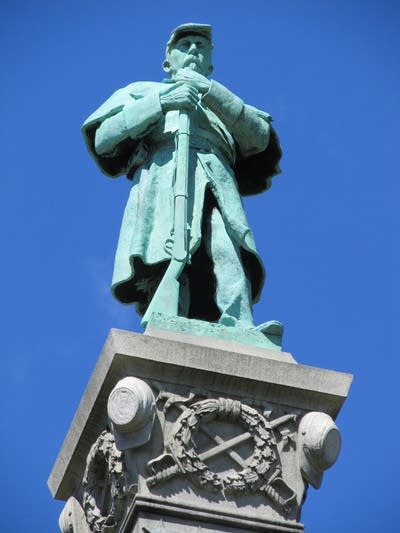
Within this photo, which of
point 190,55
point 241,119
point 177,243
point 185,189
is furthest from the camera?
point 190,55

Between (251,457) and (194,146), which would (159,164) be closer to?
(194,146)

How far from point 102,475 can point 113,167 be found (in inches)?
141

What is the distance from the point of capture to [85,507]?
42.7 ft

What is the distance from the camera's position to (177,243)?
13758mm

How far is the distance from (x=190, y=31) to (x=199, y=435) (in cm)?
486

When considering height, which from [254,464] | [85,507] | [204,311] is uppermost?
[204,311]

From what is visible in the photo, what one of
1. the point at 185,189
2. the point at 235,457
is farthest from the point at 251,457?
the point at 185,189

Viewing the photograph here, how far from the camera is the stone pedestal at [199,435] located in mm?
12188

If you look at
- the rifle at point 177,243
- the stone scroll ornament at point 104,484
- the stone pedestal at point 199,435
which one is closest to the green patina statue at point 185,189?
the rifle at point 177,243

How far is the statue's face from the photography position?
15.5 meters

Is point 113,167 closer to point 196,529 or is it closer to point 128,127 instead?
point 128,127

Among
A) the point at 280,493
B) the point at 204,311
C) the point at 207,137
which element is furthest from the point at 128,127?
the point at 280,493

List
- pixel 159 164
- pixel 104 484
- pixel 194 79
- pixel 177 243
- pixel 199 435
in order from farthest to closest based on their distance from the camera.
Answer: pixel 194 79 < pixel 159 164 < pixel 177 243 < pixel 104 484 < pixel 199 435

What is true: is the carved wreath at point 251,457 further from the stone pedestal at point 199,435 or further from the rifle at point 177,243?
the rifle at point 177,243
